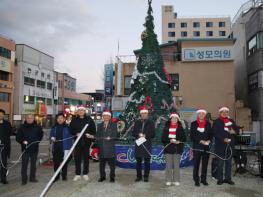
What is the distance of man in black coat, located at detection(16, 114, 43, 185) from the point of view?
8.23m

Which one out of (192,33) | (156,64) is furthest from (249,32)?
(192,33)

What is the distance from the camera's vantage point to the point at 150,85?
12.0m

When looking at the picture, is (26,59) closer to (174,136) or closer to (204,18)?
(204,18)

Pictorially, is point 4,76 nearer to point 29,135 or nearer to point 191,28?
point 29,135

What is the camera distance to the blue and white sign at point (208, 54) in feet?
87.5

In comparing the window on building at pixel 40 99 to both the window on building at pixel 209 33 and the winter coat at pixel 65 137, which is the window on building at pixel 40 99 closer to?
the window on building at pixel 209 33

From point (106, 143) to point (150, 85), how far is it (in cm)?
434

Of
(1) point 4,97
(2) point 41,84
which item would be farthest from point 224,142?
(2) point 41,84

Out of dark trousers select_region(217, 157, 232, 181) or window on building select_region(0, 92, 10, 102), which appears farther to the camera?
window on building select_region(0, 92, 10, 102)

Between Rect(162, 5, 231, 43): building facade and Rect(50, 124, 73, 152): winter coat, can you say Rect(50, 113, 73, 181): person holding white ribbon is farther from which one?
Rect(162, 5, 231, 43): building facade

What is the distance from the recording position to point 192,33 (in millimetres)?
75500

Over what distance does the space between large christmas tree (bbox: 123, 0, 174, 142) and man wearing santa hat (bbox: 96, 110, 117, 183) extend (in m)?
3.56

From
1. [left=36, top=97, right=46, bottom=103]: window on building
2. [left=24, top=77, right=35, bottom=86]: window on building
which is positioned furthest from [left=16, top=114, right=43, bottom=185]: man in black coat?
[left=36, top=97, right=46, bottom=103]: window on building

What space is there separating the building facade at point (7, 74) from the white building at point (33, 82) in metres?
2.00
